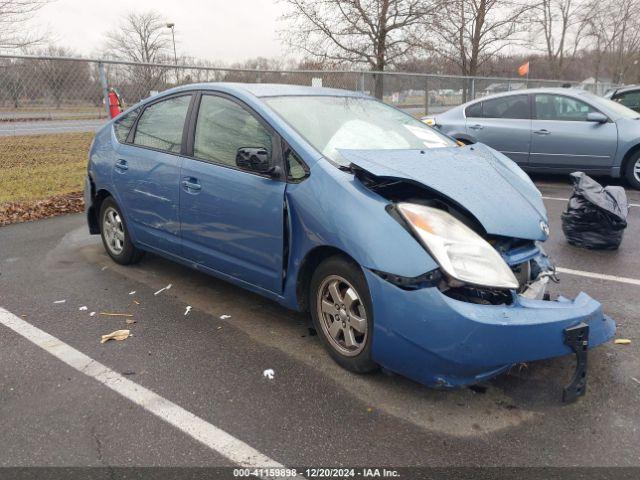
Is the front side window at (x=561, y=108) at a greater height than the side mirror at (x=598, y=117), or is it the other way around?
the front side window at (x=561, y=108)

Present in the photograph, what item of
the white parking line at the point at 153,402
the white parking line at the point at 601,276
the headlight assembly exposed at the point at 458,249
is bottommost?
the white parking line at the point at 153,402

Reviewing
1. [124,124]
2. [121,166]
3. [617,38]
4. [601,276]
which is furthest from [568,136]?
[617,38]

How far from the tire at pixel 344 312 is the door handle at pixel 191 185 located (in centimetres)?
120

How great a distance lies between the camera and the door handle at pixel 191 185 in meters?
3.78

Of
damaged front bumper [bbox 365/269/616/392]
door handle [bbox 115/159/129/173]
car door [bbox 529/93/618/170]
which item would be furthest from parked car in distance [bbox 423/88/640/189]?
damaged front bumper [bbox 365/269/616/392]

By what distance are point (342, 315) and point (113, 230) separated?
297cm

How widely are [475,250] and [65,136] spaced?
1036 cm

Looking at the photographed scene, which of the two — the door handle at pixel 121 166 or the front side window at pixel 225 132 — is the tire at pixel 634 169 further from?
the door handle at pixel 121 166

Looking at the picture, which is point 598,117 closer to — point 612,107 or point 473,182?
point 612,107

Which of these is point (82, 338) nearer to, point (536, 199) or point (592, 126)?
point (536, 199)

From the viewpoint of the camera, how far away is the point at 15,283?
182 inches

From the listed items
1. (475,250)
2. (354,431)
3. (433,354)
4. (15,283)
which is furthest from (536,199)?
(15,283)

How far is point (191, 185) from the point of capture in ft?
12.6

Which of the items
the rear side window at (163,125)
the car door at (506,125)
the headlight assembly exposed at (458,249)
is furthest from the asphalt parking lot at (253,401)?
the car door at (506,125)
